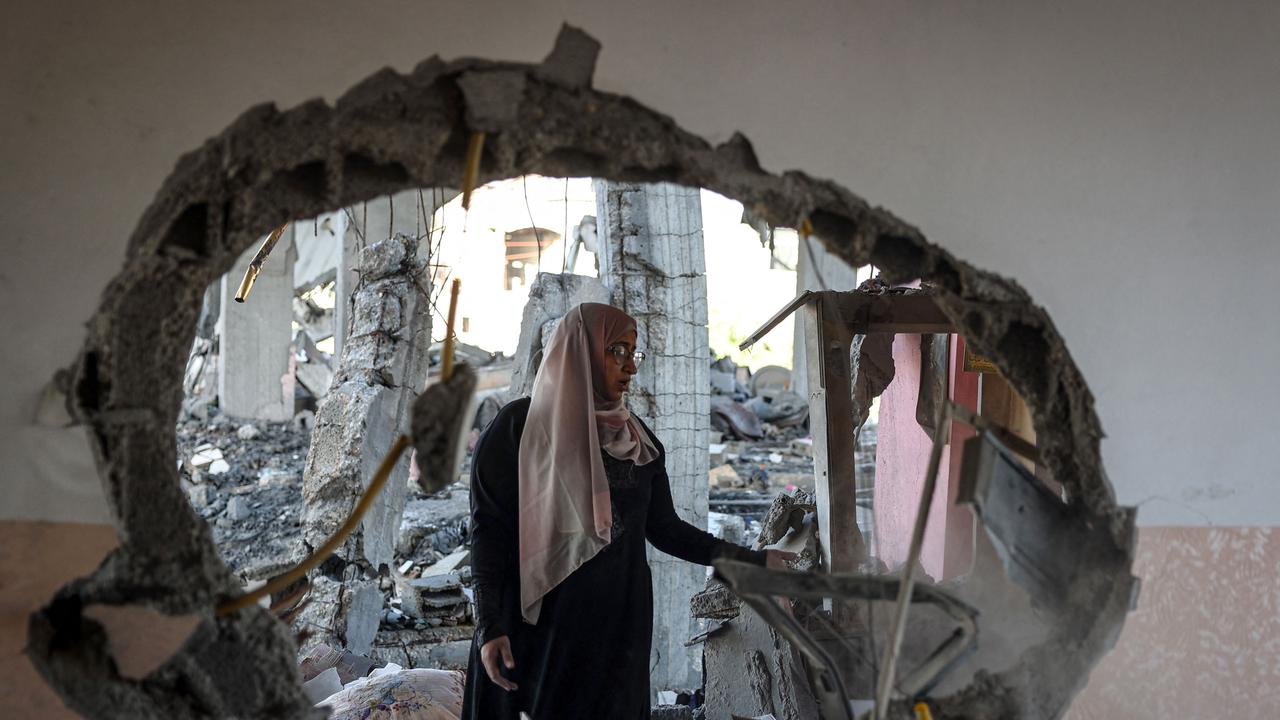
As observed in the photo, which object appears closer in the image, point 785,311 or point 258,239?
point 258,239

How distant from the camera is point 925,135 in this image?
6.86 feet

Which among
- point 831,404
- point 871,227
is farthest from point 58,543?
point 831,404

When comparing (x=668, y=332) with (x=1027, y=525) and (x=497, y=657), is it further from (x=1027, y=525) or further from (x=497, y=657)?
(x=1027, y=525)

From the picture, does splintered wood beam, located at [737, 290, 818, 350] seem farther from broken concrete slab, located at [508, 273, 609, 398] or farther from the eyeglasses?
broken concrete slab, located at [508, 273, 609, 398]

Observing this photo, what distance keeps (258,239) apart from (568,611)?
1508mm

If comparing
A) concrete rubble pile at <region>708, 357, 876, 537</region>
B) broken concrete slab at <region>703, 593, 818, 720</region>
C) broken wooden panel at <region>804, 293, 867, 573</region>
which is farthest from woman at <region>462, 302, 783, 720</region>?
concrete rubble pile at <region>708, 357, 876, 537</region>

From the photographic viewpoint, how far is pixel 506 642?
269cm

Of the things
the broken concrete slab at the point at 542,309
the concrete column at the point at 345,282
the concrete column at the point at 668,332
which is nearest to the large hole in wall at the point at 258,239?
the concrete column at the point at 668,332

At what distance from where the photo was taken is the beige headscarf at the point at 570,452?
2734 mm

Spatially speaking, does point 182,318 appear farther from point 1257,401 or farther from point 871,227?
point 1257,401

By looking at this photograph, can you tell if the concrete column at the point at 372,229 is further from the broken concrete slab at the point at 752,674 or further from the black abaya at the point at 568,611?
the black abaya at the point at 568,611

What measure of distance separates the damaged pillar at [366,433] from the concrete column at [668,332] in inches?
47.3

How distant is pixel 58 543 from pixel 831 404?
266 cm

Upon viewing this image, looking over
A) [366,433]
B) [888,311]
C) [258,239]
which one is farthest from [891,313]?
[366,433]
